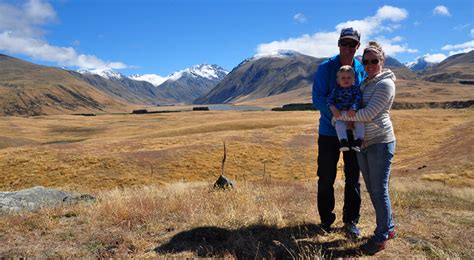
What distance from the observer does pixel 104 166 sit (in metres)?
37.9

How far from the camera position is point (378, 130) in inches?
211

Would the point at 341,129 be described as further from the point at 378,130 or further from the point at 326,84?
the point at 326,84

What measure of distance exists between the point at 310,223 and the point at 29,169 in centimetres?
3780

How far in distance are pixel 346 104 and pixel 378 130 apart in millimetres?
564

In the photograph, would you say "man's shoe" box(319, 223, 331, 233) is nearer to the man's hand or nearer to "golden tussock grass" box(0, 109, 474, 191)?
the man's hand

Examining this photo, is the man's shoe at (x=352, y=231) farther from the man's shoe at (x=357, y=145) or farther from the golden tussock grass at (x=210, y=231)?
the man's shoe at (x=357, y=145)

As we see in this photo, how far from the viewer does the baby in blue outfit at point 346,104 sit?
211 inches

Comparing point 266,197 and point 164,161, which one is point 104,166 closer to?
point 164,161

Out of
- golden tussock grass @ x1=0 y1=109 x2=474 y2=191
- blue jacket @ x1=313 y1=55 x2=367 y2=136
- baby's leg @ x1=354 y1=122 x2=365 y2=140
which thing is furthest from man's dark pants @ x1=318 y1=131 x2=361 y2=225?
golden tussock grass @ x1=0 y1=109 x2=474 y2=191

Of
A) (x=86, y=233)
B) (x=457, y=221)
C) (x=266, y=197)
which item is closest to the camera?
(x=86, y=233)

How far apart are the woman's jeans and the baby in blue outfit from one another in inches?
11.4

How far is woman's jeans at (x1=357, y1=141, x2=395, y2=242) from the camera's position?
5.40m

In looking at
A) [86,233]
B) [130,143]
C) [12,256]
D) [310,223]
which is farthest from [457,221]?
[130,143]

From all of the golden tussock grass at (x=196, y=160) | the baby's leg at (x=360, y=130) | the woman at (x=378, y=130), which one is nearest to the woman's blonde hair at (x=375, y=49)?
the woman at (x=378, y=130)
